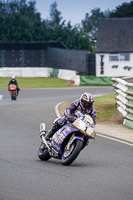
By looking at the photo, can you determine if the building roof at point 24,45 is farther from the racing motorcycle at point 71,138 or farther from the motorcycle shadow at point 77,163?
the racing motorcycle at point 71,138

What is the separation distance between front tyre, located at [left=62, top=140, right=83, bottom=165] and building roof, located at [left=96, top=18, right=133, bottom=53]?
53.2 meters

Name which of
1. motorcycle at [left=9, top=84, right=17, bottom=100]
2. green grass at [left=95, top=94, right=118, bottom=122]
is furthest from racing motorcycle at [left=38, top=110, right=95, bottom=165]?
motorcycle at [left=9, top=84, right=17, bottom=100]

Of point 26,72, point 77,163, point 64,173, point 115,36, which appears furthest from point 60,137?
point 115,36

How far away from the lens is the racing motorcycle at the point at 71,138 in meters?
10.0

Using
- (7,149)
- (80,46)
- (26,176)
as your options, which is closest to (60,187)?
(26,176)

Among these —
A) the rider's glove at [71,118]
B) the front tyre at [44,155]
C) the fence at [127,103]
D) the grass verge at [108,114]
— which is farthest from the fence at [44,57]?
the rider's glove at [71,118]

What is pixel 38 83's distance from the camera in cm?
5122

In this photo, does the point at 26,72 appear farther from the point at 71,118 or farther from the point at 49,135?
the point at 71,118

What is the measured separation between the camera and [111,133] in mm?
16438

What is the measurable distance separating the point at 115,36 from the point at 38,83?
16318mm

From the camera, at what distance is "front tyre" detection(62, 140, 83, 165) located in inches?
392

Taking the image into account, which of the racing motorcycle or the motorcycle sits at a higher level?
the racing motorcycle

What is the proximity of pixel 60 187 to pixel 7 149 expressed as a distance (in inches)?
170

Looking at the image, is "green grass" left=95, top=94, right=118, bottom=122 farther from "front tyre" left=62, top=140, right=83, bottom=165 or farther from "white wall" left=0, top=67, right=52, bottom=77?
"white wall" left=0, top=67, right=52, bottom=77
